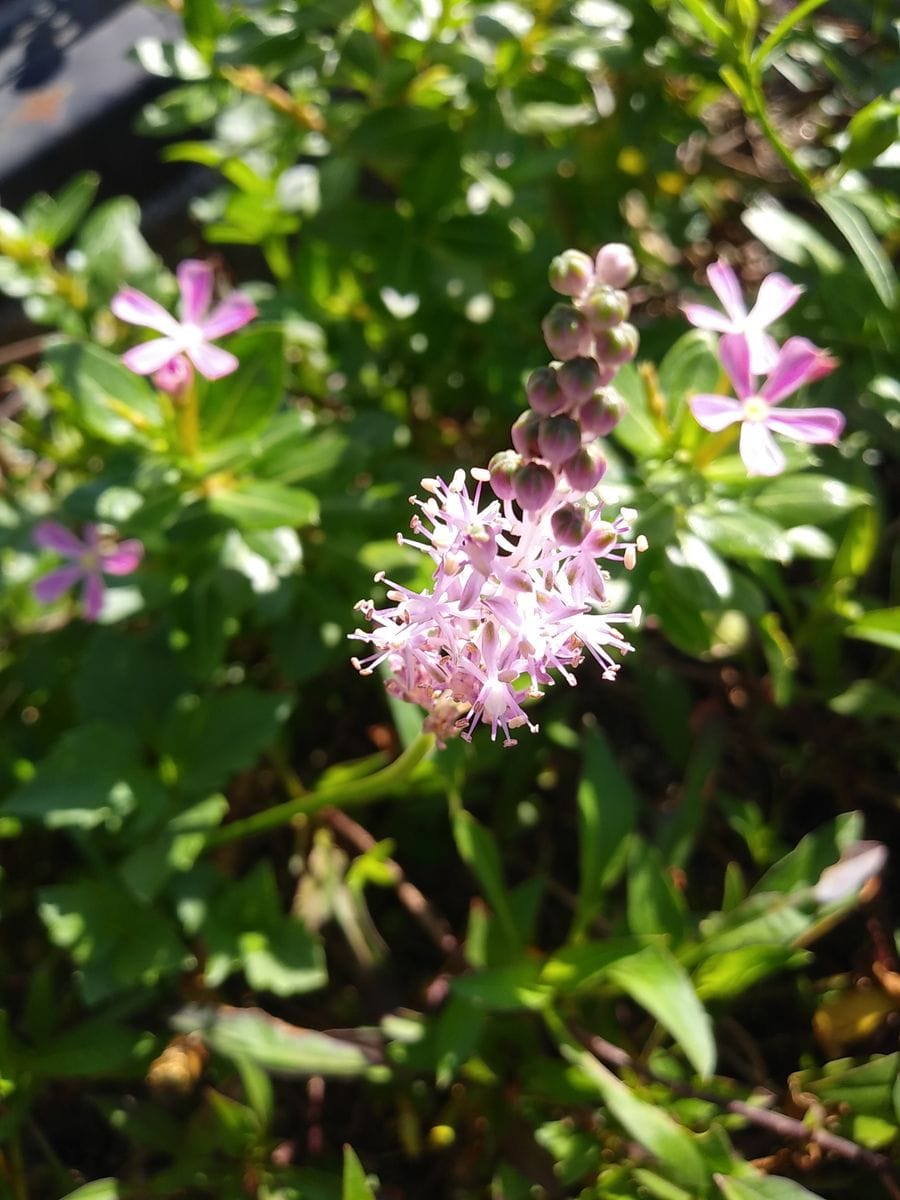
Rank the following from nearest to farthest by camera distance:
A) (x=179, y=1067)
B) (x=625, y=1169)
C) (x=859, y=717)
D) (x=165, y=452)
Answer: (x=625, y=1169) < (x=165, y=452) < (x=179, y=1067) < (x=859, y=717)

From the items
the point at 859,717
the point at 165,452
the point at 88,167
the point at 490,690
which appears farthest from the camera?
Result: the point at 88,167

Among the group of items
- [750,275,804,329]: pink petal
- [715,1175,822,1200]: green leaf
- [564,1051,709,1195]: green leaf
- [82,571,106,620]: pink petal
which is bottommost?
[715,1175,822,1200]: green leaf

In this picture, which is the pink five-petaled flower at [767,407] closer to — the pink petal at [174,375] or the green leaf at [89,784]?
the pink petal at [174,375]

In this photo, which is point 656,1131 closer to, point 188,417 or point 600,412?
point 600,412

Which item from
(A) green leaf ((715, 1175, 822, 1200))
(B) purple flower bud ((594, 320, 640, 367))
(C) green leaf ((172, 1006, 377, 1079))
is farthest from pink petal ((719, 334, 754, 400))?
(C) green leaf ((172, 1006, 377, 1079))

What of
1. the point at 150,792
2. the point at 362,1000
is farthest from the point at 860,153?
the point at 362,1000

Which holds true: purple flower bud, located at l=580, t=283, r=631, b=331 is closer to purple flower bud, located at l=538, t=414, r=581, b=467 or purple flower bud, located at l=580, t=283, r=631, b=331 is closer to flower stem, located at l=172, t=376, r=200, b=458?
purple flower bud, located at l=538, t=414, r=581, b=467

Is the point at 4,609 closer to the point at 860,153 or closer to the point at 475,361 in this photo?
the point at 475,361

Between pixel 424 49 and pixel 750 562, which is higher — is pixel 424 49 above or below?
above
